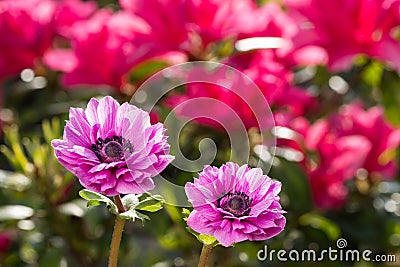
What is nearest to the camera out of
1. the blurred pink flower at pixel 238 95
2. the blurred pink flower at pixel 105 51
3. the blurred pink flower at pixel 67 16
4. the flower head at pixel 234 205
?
the flower head at pixel 234 205

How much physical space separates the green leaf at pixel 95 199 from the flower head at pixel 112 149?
0.02 m

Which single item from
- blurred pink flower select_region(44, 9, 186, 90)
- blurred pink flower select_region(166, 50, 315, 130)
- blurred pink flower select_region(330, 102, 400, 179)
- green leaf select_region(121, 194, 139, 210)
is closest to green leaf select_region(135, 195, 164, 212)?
green leaf select_region(121, 194, 139, 210)

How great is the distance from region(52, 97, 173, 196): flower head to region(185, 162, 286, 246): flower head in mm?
24

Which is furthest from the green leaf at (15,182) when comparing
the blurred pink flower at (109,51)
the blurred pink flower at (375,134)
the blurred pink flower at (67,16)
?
the blurred pink flower at (375,134)

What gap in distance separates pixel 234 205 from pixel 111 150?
62mm

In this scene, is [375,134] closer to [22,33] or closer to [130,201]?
[22,33]

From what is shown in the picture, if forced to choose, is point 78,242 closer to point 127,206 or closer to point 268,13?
point 268,13

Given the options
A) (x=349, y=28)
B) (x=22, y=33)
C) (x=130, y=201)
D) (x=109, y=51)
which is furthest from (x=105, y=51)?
(x=130, y=201)

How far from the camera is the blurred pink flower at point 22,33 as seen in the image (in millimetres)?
873

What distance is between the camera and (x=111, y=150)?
372 mm

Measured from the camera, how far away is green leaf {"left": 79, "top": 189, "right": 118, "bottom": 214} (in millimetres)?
386

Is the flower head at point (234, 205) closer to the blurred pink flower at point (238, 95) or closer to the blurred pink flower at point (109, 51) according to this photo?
the blurred pink flower at point (238, 95)

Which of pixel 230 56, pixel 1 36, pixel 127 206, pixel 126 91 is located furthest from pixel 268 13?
pixel 127 206

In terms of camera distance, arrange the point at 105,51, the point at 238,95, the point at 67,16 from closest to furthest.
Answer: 1. the point at 238,95
2. the point at 105,51
3. the point at 67,16
